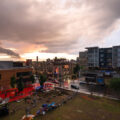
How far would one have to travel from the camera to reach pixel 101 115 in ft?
63.5

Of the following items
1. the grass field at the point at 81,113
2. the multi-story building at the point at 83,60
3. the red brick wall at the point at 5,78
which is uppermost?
the multi-story building at the point at 83,60

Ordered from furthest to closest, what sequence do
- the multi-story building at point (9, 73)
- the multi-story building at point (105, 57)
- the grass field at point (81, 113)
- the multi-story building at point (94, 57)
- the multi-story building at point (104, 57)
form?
1. the multi-story building at point (94, 57)
2. the multi-story building at point (105, 57)
3. the multi-story building at point (104, 57)
4. the multi-story building at point (9, 73)
5. the grass field at point (81, 113)

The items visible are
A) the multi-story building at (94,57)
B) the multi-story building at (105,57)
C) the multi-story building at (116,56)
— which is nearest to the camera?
the multi-story building at (116,56)

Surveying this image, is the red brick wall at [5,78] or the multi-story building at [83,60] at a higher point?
the multi-story building at [83,60]

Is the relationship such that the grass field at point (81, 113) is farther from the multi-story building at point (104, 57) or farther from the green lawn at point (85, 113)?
the multi-story building at point (104, 57)

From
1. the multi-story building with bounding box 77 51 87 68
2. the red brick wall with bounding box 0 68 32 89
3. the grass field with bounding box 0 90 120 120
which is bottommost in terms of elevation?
the grass field with bounding box 0 90 120 120

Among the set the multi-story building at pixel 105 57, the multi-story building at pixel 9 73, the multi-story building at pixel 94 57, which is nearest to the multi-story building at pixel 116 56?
the multi-story building at pixel 105 57

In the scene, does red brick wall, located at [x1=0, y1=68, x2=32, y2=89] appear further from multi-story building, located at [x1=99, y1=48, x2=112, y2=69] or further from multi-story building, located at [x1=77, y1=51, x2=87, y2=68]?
multi-story building, located at [x1=77, y1=51, x2=87, y2=68]

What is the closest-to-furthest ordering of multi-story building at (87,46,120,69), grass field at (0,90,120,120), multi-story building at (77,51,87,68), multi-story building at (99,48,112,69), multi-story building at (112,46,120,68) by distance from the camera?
1. grass field at (0,90,120,120)
2. multi-story building at (112,46,120,68)
3. multi-story building at (87,46,120,69)
4. multi-story building at (99,48,112,69)
5. multi-story building at (77,51,87,68)

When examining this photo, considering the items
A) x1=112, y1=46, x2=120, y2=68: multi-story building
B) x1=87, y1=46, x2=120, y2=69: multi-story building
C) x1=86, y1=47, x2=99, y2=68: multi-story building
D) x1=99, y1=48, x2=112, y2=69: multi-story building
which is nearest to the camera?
x1=112, y1=46, x2=120, y2=68: multi-story building

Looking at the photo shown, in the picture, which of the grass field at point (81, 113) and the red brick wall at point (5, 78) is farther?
the red brick wall at point (5, 78)

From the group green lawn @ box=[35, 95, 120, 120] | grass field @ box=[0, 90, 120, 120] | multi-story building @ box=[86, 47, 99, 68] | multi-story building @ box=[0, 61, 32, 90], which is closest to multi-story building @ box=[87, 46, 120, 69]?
multi-story building @ box=[86, 47, 99, 68]

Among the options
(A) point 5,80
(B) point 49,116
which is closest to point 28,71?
(A) point 5,80

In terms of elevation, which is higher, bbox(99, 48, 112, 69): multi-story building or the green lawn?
bbox(99, 48, 112, 69): multi-story building
